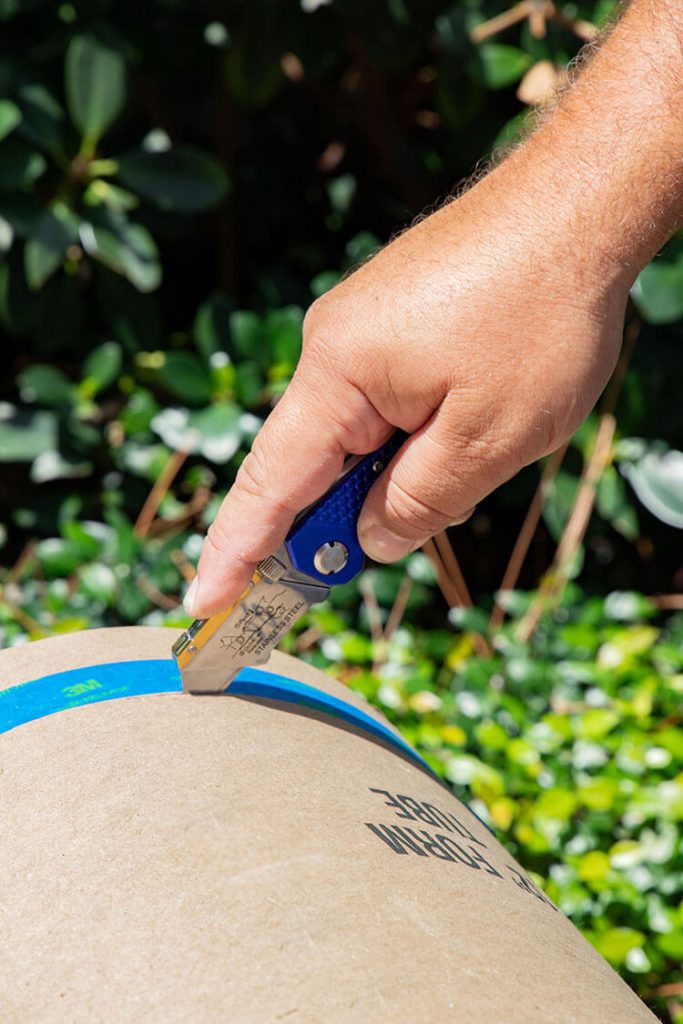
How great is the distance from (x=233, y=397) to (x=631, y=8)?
1.47 m

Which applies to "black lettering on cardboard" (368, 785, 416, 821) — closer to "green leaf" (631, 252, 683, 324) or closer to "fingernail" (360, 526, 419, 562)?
"fingernail" (360, 526, 419, 562)

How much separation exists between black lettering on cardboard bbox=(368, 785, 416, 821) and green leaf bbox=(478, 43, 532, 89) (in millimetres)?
1901

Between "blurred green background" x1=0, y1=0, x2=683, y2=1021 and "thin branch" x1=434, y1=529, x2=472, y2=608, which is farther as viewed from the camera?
"thin branch" x1=434, y1=529, x2=472, y2=608

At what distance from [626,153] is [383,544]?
1.64ft

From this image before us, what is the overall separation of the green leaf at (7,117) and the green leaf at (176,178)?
1.02ft

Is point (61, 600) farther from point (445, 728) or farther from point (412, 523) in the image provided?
point (412, 523)

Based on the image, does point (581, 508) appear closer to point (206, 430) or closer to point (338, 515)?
point (206, 430)

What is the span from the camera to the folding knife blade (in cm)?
127

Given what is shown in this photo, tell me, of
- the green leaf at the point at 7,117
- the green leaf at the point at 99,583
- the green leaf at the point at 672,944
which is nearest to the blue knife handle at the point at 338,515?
the green leaf at the point at 672,944

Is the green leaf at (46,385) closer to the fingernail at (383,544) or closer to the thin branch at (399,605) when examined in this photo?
the thin branch at (399,605)

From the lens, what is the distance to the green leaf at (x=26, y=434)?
2.62 metres

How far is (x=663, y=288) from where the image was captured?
95.2 inches

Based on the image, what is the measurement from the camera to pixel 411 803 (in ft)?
3.96

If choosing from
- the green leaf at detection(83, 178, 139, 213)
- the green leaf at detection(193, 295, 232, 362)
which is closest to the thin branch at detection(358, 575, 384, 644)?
the green leaf at detection(193, 295, 232, 362)
